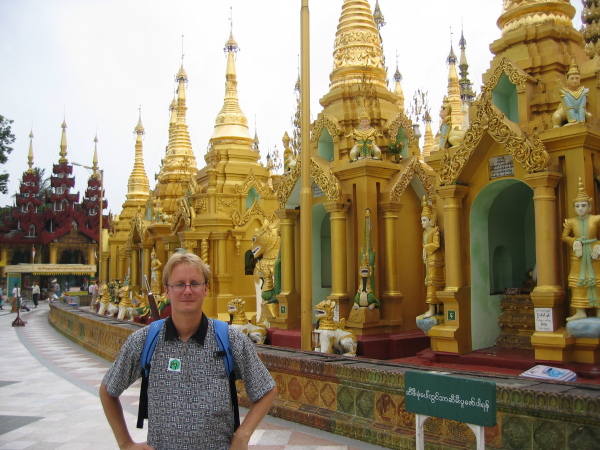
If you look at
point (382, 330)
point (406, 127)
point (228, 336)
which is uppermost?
point (406, 127)

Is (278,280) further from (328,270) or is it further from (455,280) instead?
(455,280)

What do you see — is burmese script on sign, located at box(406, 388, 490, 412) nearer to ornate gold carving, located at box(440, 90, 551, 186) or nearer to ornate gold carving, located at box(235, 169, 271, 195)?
ornate gold carving, located at box(440, 90, 551, 186)

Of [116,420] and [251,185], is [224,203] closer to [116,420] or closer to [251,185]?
[251,185]

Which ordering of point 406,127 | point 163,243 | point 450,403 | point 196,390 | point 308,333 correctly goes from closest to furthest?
point 196,390 < point 450,403 < point 308,333 < point 406,127 < point 163,243

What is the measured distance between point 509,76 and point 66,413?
8115 millimetres

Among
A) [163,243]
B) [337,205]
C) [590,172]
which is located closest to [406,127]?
[337,205]

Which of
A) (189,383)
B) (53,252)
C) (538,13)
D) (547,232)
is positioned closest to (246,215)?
(538,13)

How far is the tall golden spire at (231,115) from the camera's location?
21.0 metres

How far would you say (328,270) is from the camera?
13.1m

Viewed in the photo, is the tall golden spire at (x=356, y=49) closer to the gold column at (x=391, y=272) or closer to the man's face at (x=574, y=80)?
the gold column at (x=391, y=272)

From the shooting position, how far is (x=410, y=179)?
11.6m

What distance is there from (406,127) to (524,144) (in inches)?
163

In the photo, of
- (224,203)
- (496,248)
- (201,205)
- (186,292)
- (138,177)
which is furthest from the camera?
(138,177)

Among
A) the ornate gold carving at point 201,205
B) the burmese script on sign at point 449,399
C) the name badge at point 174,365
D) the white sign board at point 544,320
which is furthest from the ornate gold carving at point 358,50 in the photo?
the name badge at point 174,365
